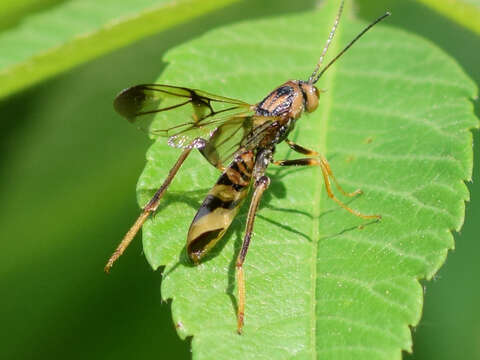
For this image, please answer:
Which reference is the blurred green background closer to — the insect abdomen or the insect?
the insect

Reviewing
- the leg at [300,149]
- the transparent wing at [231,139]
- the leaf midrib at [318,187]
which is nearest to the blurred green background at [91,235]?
the leaf midrib at [318,187]

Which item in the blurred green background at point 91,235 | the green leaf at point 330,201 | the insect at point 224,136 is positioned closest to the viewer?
the green leaf at point 330,201

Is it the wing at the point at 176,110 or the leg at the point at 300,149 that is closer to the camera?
the wing at the point at 176,110

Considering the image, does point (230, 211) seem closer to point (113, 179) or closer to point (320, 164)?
point (320, 164)

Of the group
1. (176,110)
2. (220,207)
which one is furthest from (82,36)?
(220,207)

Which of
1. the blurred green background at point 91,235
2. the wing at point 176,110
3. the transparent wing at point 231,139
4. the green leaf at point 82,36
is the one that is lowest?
the blurred green background at point 91,235

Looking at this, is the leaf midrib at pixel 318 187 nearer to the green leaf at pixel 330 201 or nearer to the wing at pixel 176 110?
the green leaf at pixel 330 201

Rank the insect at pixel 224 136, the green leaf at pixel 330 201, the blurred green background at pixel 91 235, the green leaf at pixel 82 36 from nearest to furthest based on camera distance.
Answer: the green leaf at pixel 330 201
the insect at pixel 224 136
the green leaf at pixel 82 36
the blurred green background at pixel 91 235

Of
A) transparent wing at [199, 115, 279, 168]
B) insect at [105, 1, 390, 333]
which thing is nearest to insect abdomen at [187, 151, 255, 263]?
insect at [105, 1, 390, 333]
